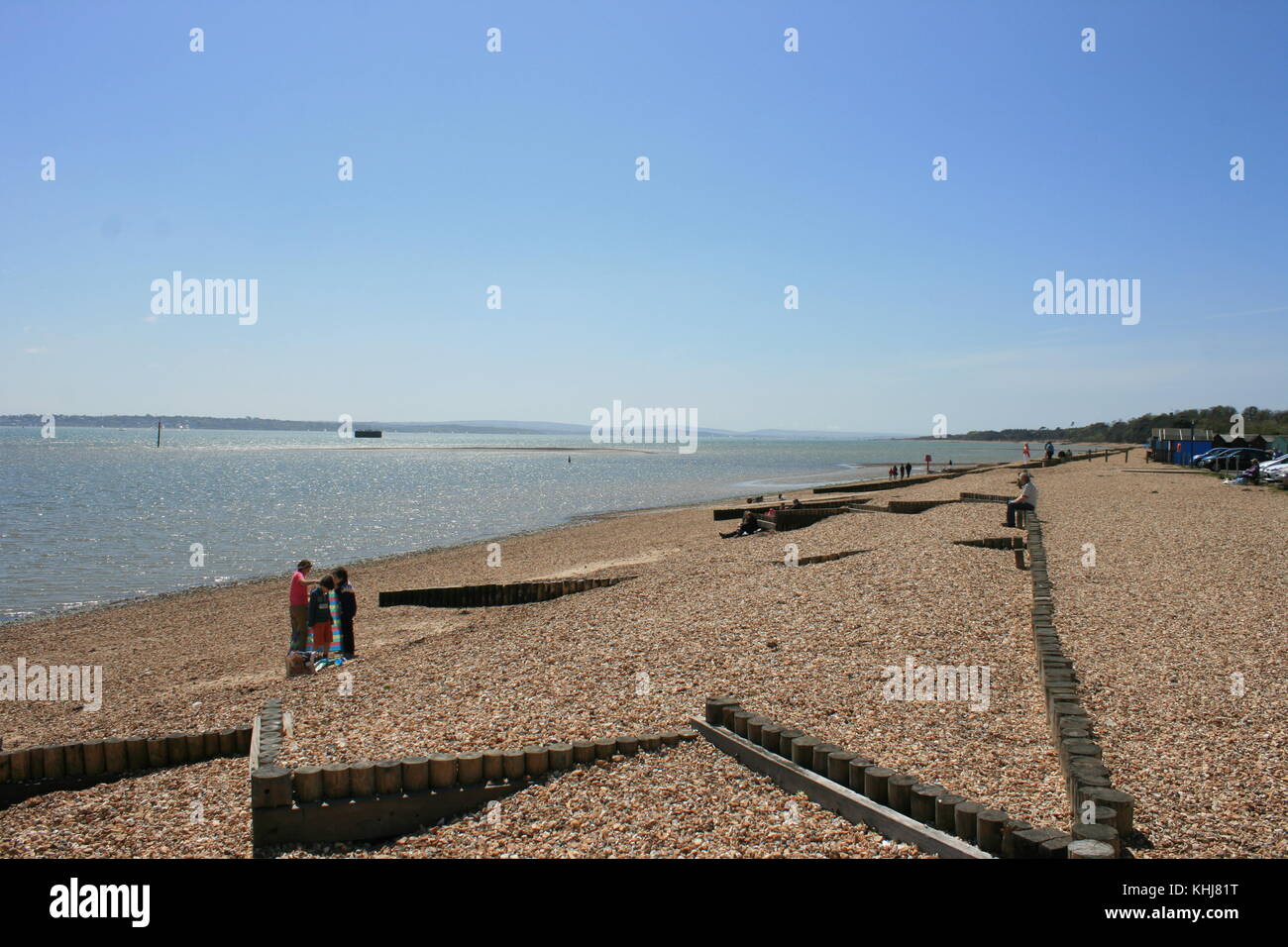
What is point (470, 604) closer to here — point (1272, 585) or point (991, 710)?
point (991, 710)

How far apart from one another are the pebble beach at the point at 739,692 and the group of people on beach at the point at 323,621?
1.47ft

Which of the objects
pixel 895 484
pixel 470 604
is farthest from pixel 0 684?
pixel 895 484

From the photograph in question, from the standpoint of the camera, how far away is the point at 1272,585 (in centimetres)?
1290

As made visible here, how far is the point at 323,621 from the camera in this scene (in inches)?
494

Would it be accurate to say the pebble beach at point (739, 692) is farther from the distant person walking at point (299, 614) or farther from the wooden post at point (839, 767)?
the distant person walking at point (299, 614)

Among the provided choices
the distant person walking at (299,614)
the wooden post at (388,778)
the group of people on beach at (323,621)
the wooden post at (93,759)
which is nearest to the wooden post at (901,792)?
the wooden post at (388,778)

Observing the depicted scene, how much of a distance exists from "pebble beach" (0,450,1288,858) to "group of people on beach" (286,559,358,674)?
449 millimetres

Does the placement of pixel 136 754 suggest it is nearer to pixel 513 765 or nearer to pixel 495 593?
pixel 513 765

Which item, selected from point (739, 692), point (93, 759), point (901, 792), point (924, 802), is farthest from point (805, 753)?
point (93, 759)

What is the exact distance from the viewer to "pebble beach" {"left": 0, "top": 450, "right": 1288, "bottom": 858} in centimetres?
580

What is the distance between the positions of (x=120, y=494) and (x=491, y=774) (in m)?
60.0

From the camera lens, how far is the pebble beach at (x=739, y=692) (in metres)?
5.80

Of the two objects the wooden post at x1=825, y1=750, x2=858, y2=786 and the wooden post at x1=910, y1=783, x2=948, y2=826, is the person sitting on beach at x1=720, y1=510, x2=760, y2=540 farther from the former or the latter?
the wooden post at x1=910, y1=783, x2=948, y2=826
